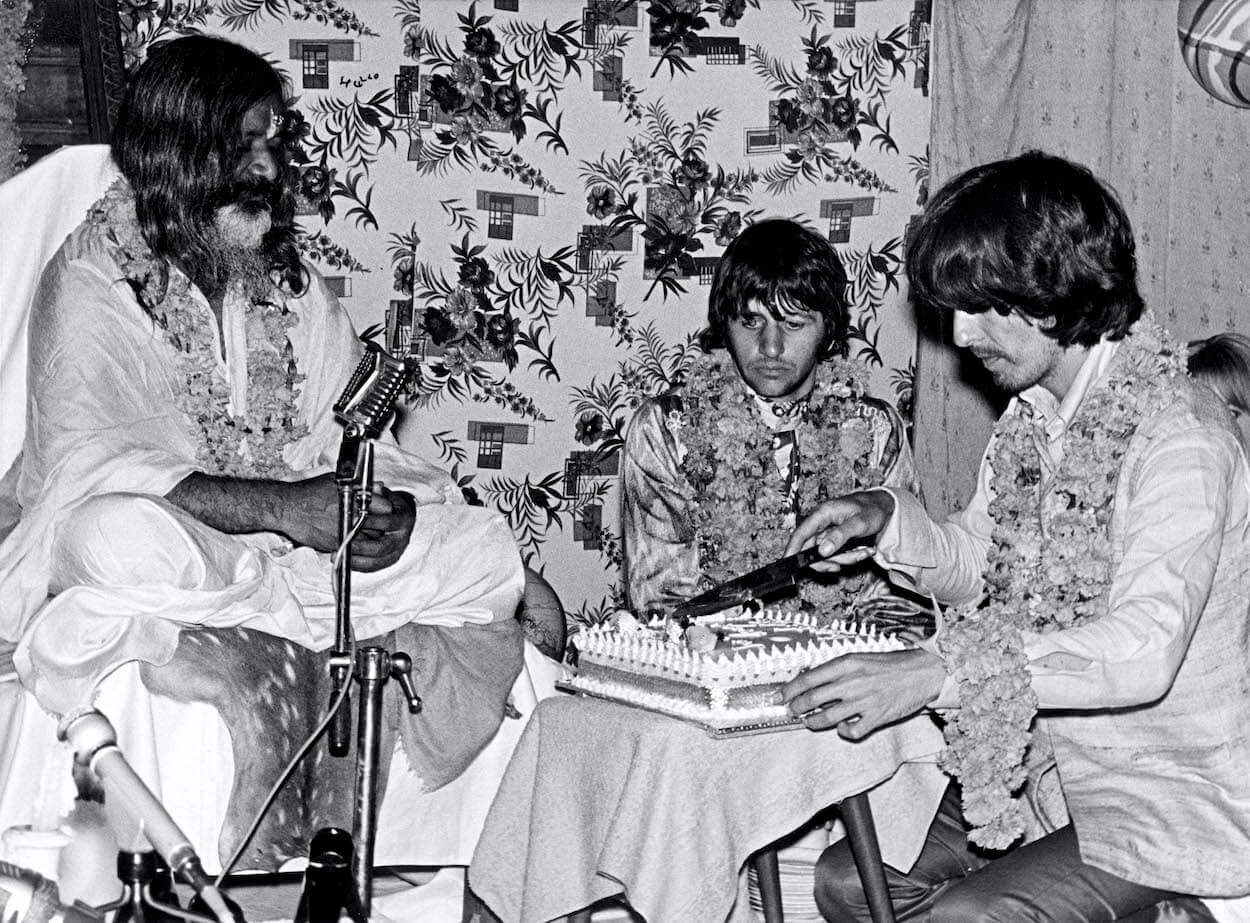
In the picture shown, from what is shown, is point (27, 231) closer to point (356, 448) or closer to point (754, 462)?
point (356, 448)

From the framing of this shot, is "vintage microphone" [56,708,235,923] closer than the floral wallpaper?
Yes

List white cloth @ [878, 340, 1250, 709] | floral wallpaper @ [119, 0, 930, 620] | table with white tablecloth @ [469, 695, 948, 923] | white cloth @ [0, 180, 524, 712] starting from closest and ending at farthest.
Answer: white cloth @ [878, 340, 1250, 709], table with white tablecloth @ [469, 695, 948, 923], white cloth @ [0, 180, 524, 712], floral wallpaper @ [119, 0, 930, 620]

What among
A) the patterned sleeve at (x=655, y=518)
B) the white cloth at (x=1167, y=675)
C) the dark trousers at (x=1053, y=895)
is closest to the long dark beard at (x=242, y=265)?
the patterned sleeve at (x=655, y=518)

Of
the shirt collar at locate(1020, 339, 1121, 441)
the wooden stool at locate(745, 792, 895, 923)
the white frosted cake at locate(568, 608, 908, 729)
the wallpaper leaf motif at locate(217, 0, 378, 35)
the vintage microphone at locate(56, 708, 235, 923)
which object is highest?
the wallpaper leaf motif at locate(217, 0, 378, 35)

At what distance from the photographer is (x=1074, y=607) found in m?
2.72

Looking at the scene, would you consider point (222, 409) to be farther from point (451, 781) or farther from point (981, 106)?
point (981, 106)

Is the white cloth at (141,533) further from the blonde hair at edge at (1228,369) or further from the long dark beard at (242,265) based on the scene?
the blonde hair at edge at (1228,369)

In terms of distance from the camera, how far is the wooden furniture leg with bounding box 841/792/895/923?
2727 millimetres

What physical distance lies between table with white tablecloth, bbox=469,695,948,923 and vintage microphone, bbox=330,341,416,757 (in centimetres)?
41

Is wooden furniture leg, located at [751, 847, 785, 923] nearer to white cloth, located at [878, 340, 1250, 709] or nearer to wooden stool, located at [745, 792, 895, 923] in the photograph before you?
wooden stool, located at [745, 792, 895, 923]

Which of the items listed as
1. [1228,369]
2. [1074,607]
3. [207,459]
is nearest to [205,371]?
[207,459]

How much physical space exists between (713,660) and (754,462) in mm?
1351

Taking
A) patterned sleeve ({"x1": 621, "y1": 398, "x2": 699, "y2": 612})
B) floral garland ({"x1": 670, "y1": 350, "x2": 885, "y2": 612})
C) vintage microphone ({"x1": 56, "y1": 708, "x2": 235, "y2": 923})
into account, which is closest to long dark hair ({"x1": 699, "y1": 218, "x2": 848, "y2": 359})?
floral garland ({"x1": 670, "y1": 350, "x2": 885, "y2": 612})

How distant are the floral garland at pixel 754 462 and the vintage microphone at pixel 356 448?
1.49 meters
